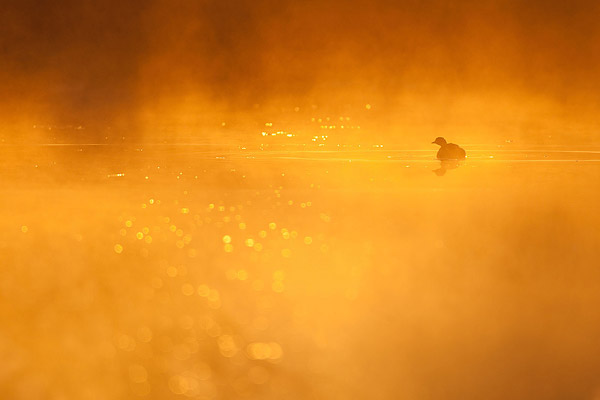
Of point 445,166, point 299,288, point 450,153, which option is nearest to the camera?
point 299,288

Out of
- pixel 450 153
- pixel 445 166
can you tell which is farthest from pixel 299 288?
pixel 450 153

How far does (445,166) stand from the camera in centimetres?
494

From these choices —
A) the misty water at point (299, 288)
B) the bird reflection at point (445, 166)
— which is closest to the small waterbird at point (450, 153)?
the bird reflection at point (445, 166)

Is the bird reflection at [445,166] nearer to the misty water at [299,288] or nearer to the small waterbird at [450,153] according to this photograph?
the small waterbird at [450,153]

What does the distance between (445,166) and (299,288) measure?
270cm

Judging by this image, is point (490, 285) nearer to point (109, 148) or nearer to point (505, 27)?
point (109, 148)

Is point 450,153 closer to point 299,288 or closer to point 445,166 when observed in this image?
point 445,166

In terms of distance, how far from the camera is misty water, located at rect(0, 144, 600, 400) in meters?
1.80

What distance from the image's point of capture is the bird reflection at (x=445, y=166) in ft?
15.4

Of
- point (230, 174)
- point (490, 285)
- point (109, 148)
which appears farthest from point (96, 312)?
point (109, 148)

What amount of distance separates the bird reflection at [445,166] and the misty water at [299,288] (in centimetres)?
31

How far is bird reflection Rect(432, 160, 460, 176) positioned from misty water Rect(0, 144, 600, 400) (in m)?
0.31

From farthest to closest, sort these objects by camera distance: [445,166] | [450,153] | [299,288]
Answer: [450,153] < [445,166] < [299,288]

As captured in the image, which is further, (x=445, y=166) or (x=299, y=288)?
(x=445, y=166)
